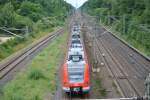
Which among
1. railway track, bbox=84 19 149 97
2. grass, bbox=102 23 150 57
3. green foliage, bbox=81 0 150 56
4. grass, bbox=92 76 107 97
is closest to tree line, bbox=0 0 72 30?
green foliage, bbox=81 0 150 56

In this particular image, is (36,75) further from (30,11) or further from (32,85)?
(30,11)

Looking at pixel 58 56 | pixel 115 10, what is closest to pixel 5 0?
pixel 115 10

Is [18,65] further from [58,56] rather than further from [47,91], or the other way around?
[47,91]

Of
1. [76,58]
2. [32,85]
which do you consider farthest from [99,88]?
[32,85]

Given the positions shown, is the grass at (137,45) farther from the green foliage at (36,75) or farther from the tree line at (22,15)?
the tree line at (22,15)

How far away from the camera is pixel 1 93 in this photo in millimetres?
29703

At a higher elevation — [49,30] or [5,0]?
[5,0]

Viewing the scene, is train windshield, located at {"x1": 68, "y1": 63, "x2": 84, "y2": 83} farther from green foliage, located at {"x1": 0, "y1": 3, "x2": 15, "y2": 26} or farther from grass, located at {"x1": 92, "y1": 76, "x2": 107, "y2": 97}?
green foliage, located at {"x1": 0, "y1": 3, "x2": 15, "y2": 26}

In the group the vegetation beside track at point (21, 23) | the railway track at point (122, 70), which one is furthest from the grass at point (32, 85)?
the vegetation beside track at point (21, 23)

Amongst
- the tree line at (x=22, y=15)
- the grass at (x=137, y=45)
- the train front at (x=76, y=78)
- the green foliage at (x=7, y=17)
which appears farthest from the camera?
the tree line at (x=22, y=15)

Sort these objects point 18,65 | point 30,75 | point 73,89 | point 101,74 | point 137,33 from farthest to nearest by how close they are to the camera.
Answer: point 137,33
point 18,65
point 101,74
point 30,75
point 73,89

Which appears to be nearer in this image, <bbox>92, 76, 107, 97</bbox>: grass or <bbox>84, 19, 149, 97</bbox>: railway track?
<bbox>92, 76, 107, 97</bbox>: grass

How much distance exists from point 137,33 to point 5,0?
4148 centimetres

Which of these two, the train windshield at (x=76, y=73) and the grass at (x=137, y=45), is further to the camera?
the grass at (x=137, y=45)
